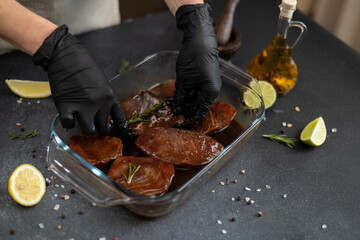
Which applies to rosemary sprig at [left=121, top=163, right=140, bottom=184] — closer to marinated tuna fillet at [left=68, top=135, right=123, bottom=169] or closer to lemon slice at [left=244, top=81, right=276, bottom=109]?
marinated tuna fillet at [left=68, top=135, right=123, bottom=169]

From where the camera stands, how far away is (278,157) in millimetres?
1793

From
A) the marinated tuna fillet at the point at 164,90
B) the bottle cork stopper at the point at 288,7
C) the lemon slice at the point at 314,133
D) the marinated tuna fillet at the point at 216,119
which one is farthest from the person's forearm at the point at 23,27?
the lemon slice at the point at 314,133

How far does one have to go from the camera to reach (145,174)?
1447 millimetres

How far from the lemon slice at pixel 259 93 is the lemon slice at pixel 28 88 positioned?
102 centimetres

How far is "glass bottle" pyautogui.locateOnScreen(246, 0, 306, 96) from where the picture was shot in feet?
6.27

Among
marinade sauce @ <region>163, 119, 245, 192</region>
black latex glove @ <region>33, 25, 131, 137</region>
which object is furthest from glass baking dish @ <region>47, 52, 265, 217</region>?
black latex glove @ <region>33, 25, 131, 137</region>

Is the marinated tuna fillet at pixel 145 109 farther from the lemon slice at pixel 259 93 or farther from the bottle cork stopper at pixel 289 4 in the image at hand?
the bottle cork stopper at pixel 289 4

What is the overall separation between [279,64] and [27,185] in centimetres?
134

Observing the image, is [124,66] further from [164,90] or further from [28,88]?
[28,88]

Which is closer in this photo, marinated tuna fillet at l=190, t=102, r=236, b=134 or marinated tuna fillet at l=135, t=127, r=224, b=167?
marinated tuna fillet at l=135, t=127, r=224, b=167

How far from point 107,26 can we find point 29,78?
64cm

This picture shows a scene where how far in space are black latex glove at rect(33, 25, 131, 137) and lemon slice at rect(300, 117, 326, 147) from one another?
0.89 meters

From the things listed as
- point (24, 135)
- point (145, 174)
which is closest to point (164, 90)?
point (145, 174)

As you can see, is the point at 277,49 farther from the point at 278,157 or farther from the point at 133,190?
the point at 133,190
